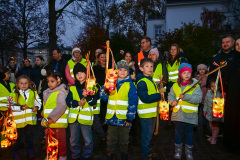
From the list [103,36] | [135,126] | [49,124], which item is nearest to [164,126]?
[135,126]

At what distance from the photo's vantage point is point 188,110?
12.9 ft

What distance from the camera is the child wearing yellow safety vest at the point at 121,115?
3549mm

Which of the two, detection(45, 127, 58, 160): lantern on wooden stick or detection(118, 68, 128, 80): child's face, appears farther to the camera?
detection(118, 68, 128, 80): child's face

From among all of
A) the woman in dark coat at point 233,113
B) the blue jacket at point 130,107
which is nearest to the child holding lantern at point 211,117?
the blue jacket at point 130,107

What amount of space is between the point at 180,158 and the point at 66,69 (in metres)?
3.51

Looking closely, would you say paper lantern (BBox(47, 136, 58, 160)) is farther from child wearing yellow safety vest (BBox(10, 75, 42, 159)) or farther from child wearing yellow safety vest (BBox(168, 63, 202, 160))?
child wearing yellow safety vest (BBox(168, 63, 202, 160))

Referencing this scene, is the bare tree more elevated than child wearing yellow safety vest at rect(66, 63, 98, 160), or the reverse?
the bare tree

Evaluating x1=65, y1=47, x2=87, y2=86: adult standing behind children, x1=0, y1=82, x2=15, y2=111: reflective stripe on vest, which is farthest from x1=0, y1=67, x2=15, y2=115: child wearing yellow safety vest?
x1=65, y1=47, x2=87, y2=86: adult standing behind children

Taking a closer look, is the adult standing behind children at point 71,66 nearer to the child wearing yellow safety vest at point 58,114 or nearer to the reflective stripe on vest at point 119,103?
the child wearing yellow safety vest at point 58,114

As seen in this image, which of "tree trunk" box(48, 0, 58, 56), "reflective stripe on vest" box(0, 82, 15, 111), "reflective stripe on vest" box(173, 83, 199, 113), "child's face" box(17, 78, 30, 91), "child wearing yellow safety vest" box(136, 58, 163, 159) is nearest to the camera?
"child wearing yellow safety vest" box(136, 58, 163, 159)

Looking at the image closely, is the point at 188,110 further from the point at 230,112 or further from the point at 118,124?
the point at 230,112

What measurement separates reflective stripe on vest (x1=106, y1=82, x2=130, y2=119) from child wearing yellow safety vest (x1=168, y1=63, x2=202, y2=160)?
0.95 metres

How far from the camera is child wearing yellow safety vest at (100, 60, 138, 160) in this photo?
11.6ft

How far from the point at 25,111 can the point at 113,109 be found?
1.88 meters
